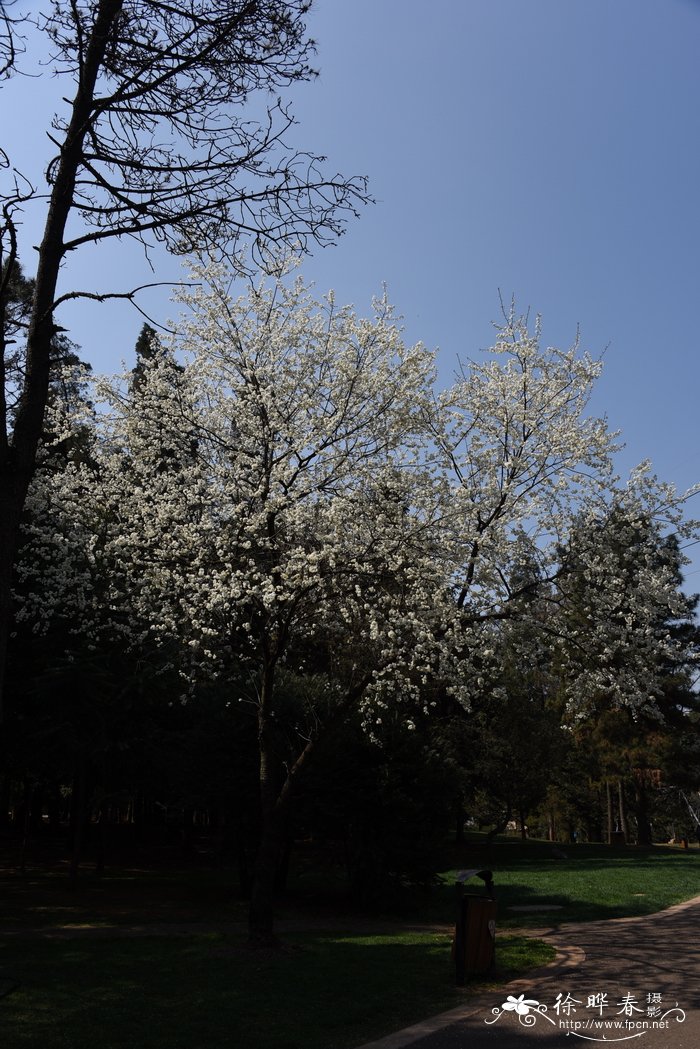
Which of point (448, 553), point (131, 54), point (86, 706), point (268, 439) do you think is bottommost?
point (86, 706)

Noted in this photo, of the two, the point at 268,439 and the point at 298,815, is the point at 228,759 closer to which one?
the point at 298,815

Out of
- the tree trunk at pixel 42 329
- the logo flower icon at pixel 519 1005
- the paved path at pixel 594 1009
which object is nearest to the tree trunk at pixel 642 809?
the paved path at pixel 594 1009

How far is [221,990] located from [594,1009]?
11.3 ft

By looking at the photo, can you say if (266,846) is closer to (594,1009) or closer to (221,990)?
(221,990)

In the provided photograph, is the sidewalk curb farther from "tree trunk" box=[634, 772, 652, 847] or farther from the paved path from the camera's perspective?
"tree trunk" box=[634, 772, 652, 847]

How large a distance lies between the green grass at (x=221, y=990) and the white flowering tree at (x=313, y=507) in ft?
3.76

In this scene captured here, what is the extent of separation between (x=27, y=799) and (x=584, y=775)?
28670 mm

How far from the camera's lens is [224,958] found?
9.45 metres

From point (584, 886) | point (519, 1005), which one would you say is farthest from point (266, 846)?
point (584, 886)

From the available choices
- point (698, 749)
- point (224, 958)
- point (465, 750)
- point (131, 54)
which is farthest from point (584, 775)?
point (131, 54)

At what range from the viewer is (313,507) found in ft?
33.5

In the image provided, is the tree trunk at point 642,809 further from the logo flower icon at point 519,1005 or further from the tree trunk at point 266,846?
the logo flower icon at point 519,1005

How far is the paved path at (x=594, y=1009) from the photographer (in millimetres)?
6035

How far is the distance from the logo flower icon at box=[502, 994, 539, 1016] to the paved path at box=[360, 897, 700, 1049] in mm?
60
